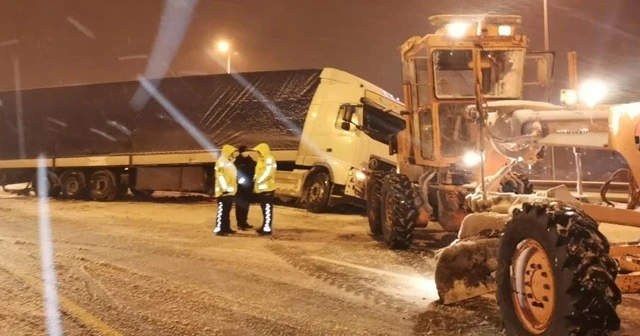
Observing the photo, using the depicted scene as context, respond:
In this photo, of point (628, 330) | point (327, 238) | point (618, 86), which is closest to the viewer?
point (628, 330)

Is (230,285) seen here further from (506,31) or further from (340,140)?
(340,140)

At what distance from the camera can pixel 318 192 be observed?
1528cm

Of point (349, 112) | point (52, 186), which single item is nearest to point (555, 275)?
point (349, 112)

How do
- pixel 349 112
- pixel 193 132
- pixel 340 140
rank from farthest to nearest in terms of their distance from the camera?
pixel 193 132, pixel 340 140, pixel 349 112

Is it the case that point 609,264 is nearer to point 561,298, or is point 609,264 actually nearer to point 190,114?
point 561,298

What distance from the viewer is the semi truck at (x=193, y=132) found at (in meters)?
15.2

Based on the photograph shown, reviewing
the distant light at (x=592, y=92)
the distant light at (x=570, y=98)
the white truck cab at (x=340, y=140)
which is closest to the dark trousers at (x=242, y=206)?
the white truck cab at (x=340, y=140)

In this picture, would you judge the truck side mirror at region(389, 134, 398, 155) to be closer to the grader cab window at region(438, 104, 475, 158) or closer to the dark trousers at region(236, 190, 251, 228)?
the grader cab window at region(438, 104, 475, 158)

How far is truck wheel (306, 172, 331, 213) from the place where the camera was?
15102mm

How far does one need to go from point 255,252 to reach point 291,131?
273 inches

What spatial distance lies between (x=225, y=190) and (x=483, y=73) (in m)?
4.77

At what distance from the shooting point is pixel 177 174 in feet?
59.1

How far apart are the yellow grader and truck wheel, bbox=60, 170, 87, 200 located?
11.0 m

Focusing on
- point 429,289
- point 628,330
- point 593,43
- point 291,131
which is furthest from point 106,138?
point 593,43
